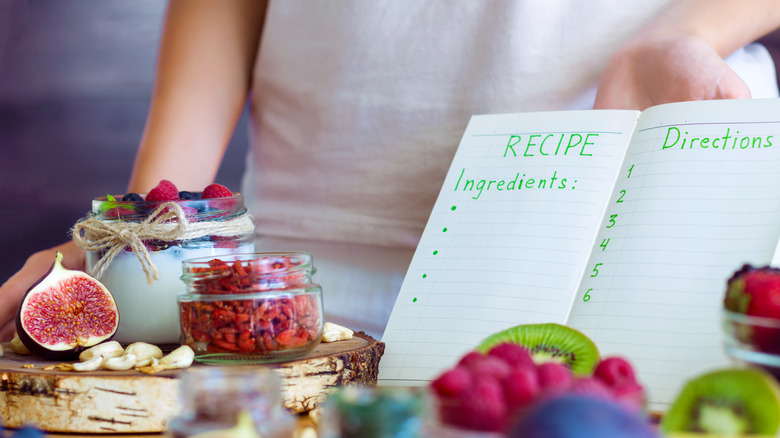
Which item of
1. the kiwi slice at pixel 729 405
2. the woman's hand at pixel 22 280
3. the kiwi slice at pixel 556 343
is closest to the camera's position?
the kiwi slice at pixel 729 405

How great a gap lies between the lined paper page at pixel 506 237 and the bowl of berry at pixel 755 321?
30cm

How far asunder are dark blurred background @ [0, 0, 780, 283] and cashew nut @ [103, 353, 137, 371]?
2.35 metres

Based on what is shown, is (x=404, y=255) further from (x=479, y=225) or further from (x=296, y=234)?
(x=479, y=225)

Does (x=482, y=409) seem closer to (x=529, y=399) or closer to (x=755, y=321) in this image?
(x=529, y=399)

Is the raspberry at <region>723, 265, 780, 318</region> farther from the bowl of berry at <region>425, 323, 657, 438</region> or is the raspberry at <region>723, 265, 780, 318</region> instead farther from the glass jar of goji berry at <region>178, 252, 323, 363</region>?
the glass jar of goji berry at <region>178, 252, 323, 363</region>

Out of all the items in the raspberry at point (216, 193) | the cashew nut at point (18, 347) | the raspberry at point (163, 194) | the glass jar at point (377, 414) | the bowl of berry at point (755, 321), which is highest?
the bowl of berry at point (755, 321)

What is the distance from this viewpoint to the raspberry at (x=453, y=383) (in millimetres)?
566

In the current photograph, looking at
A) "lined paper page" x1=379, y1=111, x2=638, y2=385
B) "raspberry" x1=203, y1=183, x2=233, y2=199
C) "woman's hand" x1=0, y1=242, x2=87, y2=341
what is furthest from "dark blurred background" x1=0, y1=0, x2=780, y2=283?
"lined paper page" x1=379, y1=111, x2=638, y2=385

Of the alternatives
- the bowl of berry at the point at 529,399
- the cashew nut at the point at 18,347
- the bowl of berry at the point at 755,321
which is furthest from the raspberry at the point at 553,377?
the cashew nut at the point at 18,347

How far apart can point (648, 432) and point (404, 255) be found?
3.38 feet

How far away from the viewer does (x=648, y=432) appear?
0.45 metres

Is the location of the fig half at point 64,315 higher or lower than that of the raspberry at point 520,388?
lower

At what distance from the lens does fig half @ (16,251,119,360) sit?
37.5 inches

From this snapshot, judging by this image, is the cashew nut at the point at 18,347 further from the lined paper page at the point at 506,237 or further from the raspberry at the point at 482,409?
the raspberry at the point at 482,409
